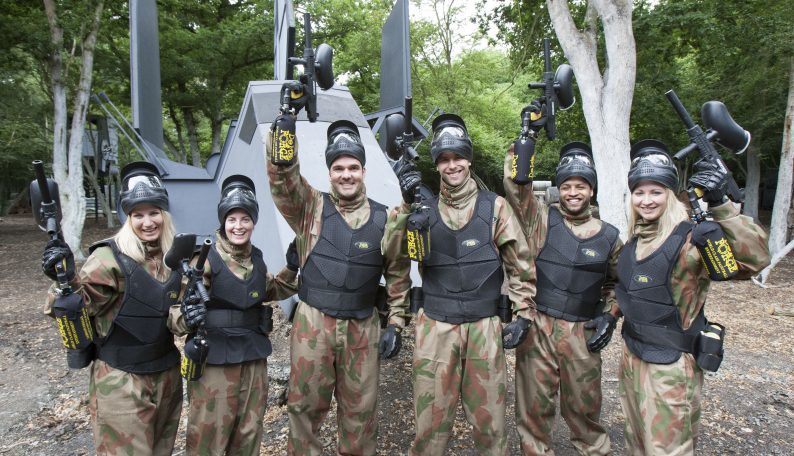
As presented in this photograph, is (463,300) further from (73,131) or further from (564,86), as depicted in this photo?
(73,131)

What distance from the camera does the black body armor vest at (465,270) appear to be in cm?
329

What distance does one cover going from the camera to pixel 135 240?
2943 mm

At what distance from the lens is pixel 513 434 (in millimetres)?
4637

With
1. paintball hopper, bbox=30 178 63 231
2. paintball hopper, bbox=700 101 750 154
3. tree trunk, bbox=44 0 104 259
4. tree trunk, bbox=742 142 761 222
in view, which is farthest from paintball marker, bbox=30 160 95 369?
tree trunk, bbox=742 142 761 222

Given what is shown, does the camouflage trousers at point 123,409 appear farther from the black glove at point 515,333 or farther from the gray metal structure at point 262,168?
the black glove at point 515,333

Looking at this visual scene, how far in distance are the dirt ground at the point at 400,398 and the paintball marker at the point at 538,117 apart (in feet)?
7.85

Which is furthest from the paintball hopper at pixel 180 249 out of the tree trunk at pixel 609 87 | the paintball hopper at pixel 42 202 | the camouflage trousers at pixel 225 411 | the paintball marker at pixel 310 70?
the tree trunk at pixel 609 87

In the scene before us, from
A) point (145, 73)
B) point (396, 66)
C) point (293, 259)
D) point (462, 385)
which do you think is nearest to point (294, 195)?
point (293, 259)

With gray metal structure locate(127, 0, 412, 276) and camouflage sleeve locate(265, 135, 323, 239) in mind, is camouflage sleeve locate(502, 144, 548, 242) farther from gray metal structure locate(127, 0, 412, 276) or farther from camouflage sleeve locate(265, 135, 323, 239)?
gray metal structure locate(127, 0, 412, 276)

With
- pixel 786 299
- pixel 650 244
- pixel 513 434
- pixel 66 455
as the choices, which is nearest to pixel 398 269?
pixel 650 244

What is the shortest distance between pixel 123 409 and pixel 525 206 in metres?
2.74

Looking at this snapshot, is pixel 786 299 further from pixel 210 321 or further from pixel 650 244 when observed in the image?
pixel 210 321

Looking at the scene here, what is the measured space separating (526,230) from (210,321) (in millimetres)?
2212

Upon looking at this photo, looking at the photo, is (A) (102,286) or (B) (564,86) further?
(B) (564,86)
